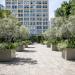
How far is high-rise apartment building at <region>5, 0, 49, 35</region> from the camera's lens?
111 m

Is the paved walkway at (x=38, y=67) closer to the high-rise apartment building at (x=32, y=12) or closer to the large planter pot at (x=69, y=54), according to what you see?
the large planter pot at (x=69, y=54)

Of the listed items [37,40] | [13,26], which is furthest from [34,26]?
[13,26]

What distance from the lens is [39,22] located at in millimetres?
112000

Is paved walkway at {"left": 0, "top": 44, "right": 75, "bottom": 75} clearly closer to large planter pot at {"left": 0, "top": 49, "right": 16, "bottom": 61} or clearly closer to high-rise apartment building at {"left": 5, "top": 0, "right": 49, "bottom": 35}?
large planter pot at {"left": 0, "top": 49, "right": 16, "bottom": 61}

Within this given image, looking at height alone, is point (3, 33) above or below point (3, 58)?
above

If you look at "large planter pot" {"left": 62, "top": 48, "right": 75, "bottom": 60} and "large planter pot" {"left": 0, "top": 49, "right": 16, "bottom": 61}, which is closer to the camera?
"large planter pot" {"left": 0, "top": 49, "right": 16, "bottom": 61}

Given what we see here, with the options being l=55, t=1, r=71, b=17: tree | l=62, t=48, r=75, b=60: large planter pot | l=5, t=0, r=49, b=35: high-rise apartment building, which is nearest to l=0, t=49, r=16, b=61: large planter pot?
l=62, t=48, r=75, b=60: large planter pot

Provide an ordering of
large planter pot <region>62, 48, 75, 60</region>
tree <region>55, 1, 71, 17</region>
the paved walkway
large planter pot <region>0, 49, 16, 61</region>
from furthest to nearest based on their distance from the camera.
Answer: tree <region>55, 1, 71, 17</region> < large planter pot <region>62, 48, 75, 60</region> < large planter pot <region>0, 49, 16, 61</region> < the paved walkway

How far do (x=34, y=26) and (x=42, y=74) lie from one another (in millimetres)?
100151

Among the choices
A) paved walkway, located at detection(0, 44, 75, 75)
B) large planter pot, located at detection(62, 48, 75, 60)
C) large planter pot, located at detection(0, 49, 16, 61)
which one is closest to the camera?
paved walkway, located at detection(0, 44, 75, 75)

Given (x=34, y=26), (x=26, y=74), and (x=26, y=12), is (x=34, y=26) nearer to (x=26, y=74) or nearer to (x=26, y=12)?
(x=26, y=12)

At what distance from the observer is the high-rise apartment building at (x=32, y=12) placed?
111 metres

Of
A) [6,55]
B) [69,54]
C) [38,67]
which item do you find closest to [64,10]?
[69,54]

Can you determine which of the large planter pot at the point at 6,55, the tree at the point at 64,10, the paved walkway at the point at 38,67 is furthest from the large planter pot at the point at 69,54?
the tree at the point at 64,10
